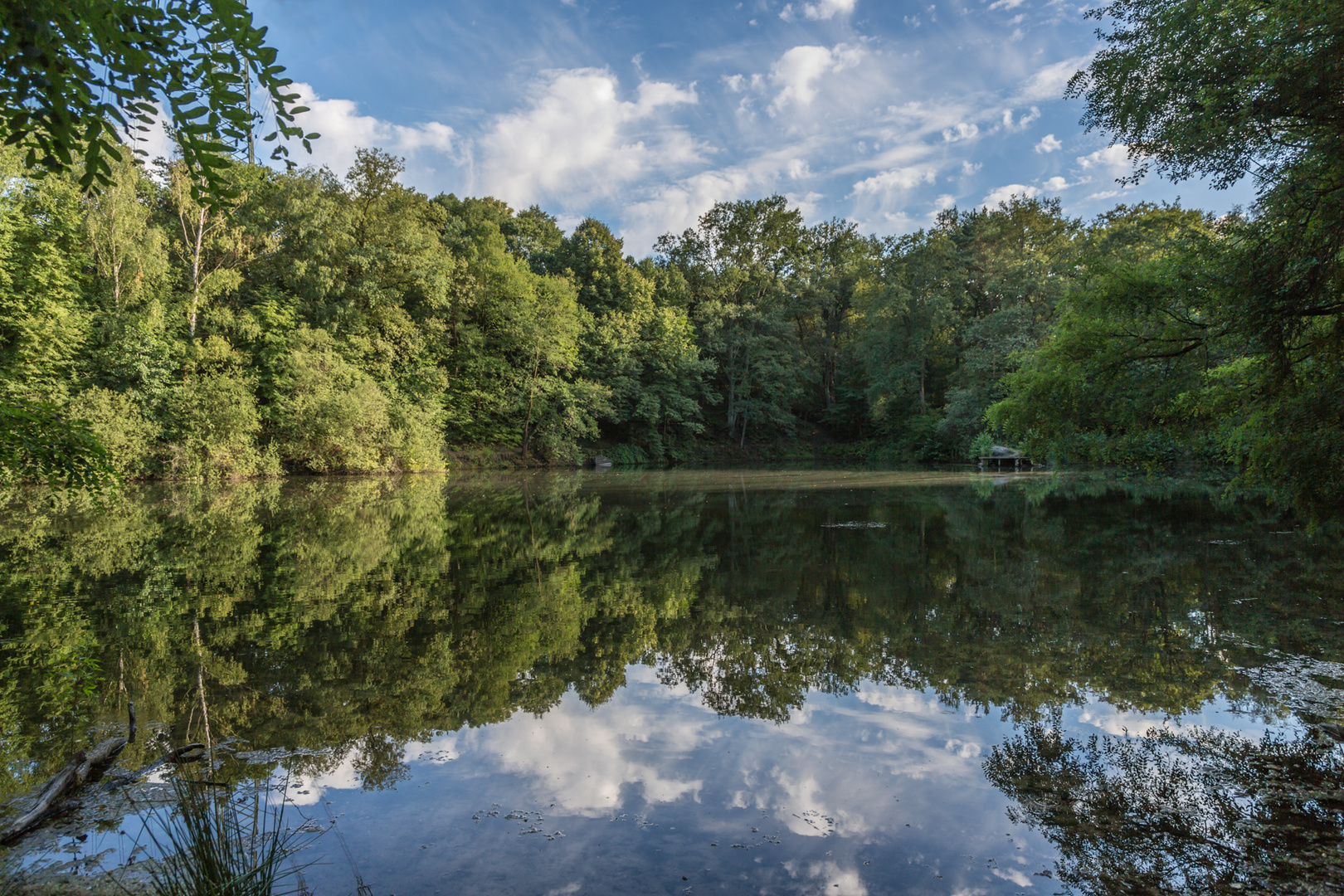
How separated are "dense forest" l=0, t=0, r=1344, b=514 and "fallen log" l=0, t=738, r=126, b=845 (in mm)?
1988

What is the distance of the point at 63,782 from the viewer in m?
3.08

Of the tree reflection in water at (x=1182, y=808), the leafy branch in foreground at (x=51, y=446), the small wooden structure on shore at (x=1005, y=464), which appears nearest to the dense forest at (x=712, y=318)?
the leafy branch in foreground at (x=51, y=446)

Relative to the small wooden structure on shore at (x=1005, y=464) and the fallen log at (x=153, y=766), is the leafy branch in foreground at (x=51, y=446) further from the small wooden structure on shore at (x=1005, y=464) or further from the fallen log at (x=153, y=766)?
the small wooden structure on shore at (x=1005, y=464)

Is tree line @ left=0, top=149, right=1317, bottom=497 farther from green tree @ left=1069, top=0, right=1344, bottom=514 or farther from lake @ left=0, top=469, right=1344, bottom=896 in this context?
lake @ left=0, top=469, right=1344, bottom=896

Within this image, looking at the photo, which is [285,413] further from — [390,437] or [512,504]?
[512,504]

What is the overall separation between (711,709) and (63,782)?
3.47 m

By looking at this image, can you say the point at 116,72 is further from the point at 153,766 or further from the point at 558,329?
the point at 558,329

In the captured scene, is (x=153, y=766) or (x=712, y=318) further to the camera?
(x=712, y=318)

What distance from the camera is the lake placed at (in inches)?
117

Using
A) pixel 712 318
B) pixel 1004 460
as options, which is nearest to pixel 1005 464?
pixel 1004 460

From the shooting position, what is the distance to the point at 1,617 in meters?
6.25

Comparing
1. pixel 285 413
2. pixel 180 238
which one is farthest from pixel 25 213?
pixel 285 413

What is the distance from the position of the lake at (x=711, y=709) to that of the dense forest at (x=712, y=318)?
5.69 ft

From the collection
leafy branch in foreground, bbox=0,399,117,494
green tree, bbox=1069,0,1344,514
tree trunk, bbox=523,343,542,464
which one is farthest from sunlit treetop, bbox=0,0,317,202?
tree trunk, bbox=523,343,542,464
